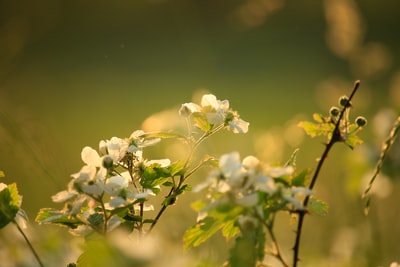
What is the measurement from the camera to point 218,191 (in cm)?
125

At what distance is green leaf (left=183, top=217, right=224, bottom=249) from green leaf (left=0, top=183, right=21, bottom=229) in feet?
1.07

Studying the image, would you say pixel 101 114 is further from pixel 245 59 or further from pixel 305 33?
pixel 305 33

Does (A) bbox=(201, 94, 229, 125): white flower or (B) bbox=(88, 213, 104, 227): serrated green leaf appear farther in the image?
(A) bbox=(201, 94, 229, 125): white flower

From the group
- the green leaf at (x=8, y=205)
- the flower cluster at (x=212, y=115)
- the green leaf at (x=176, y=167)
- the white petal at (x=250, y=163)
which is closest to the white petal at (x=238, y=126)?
the flower cluster at (x=212, y=115)

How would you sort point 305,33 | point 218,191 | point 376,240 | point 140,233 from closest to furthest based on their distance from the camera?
1. point 218,191
2. point 140,233
3. point 376,240
4. point 305,33

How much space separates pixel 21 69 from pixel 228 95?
106 inches

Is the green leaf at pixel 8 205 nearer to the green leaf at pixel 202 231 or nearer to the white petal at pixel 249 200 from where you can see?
the green leaf at pixel 202 231

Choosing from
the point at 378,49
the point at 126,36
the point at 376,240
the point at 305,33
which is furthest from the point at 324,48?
the point at 376,240

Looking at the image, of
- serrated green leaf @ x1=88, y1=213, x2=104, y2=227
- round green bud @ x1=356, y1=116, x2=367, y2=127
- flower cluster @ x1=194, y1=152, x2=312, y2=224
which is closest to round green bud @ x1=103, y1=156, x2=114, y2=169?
serrated green leaf @ x1=88, y1=213, x2=104, y2=227

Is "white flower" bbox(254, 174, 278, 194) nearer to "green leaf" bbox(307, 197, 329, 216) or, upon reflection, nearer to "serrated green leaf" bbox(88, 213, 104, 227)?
"green leaf" bbox(307, 197, 329, 216)

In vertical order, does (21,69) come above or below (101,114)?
above

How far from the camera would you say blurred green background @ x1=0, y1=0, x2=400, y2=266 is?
2471 millimetres

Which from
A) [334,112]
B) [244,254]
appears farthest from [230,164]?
[334,112]

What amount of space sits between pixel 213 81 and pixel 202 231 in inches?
345
